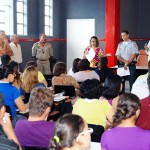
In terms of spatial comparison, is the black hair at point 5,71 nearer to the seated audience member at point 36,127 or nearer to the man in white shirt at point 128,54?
the seated audience member at point 36,127

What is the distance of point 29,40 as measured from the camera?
11.9 metres

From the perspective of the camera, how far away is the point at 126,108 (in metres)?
2.78

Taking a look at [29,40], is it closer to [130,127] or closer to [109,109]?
[109,109]

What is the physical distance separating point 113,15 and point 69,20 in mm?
2432

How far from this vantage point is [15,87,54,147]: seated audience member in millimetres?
2982

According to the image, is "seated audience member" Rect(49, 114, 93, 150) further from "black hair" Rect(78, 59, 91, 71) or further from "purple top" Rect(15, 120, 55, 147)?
"black hair" Rect(78, 59, 91, 71)

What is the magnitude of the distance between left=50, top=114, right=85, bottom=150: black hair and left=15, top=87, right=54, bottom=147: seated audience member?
1.06m

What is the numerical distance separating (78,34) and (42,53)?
10.5 ft

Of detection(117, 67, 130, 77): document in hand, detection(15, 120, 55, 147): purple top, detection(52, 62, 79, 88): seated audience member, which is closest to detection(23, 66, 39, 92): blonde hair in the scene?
detection(52, 62, 79, 88): seated audience member

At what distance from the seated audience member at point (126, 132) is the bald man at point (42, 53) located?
8.10 metres

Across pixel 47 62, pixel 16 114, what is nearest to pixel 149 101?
pixel 16 114

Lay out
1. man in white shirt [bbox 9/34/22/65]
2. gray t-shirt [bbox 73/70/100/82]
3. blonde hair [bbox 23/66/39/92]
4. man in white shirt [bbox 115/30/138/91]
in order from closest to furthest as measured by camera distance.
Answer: blonde hair [bbox 23/66/39/92] → gray t-shirt [bbox 73/70/100/82] → man in white shirt [bbox 115/30/138/91] → man in white shirt [bbox 9/34/22/65]

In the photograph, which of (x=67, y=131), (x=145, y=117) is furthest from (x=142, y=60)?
(x=67, y=131)

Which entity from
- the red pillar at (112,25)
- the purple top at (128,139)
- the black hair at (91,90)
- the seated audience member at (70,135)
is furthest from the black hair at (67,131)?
the red pillar at (112,25)
